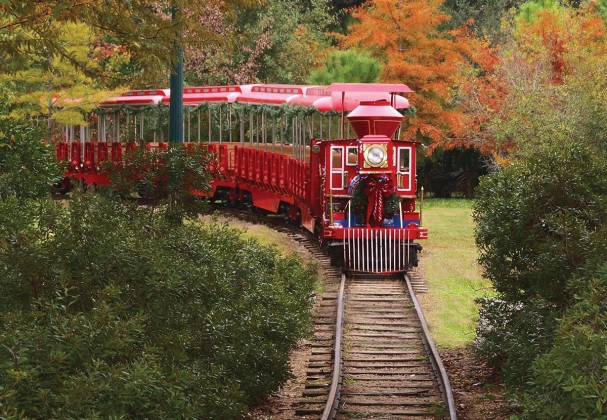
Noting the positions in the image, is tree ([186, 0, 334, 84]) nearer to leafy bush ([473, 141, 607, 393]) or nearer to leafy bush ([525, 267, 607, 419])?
leafy bush ([473, 141, 607, 393])

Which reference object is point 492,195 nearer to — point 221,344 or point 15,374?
point 221,344

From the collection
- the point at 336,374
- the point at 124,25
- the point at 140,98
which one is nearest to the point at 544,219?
the point at 336,374

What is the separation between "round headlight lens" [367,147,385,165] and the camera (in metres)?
21.1

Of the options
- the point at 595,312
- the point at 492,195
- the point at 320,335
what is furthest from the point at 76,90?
the point at 595,312

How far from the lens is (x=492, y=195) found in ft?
46.9

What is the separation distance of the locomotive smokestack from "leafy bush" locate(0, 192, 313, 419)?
344 inches

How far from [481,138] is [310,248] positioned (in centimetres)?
1525

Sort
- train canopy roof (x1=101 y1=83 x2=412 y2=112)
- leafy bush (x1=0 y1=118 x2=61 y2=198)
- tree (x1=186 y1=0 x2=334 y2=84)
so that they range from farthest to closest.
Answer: tree (x1=186 y1=0 x2=334 y2=84) → train canopy roof (x1=101 y1=83 x2=412 y2=112) → leafy bush (x1=0 y1=118 x2=61 y2=198)

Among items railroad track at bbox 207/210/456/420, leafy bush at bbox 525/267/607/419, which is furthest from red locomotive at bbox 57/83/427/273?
leafy bush at bbox 525/267/607/419

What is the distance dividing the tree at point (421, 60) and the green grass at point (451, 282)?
587 centimetres

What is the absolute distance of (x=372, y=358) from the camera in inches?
594

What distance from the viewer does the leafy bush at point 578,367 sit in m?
7.51

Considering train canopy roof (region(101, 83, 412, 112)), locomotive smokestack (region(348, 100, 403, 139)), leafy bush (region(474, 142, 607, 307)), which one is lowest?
leafy bush (region(474, 142, 607, 307))

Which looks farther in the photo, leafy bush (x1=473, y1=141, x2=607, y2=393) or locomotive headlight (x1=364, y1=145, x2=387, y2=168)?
locomotive headlight (x1=364, y1=145, x2=387, y2=168)
